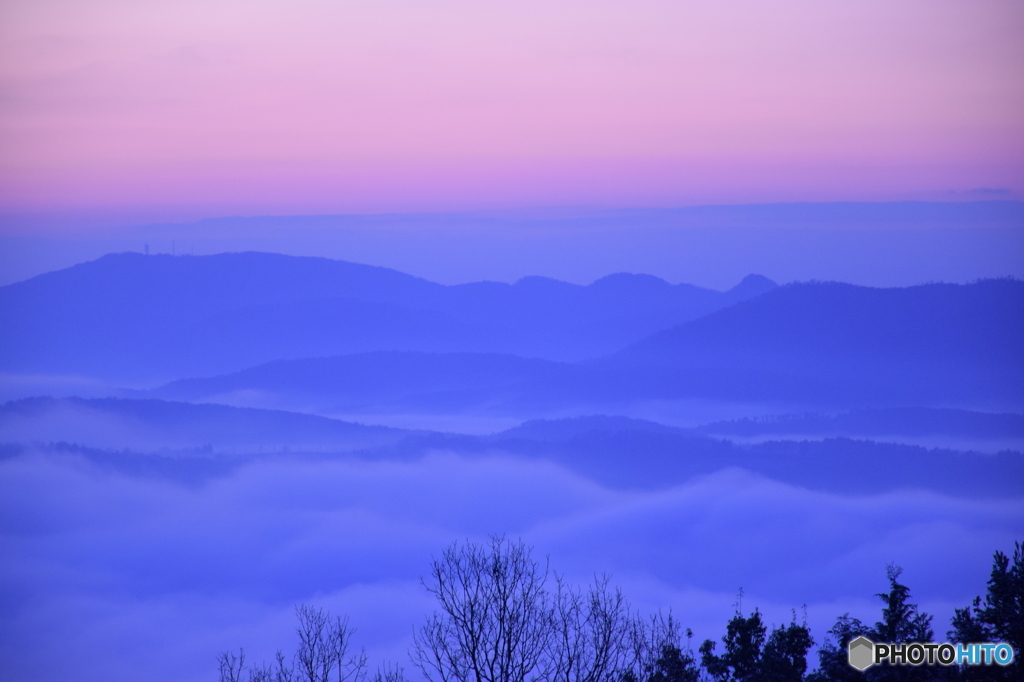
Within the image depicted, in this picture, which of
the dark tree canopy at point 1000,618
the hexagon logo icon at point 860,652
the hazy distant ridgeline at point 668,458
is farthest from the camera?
the hazy distant ridgeline at point 668,458

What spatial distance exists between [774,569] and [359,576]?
62.7 metres

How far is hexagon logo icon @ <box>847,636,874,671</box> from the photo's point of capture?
12.4 metres

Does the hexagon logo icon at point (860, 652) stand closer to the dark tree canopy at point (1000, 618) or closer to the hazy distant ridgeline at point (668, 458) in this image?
the dark tree canopy at point (1000, 618)

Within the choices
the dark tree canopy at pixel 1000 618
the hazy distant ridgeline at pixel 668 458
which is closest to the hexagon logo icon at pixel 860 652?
the dark tree canopy at pixel 1000 618

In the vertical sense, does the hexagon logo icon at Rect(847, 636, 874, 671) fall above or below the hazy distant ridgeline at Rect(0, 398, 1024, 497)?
below

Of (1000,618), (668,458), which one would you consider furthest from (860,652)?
(668,458)

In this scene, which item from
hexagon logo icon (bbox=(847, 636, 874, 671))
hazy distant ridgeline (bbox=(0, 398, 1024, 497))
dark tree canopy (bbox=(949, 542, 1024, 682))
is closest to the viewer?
dark tree canopy (bbox=(949, 542, 1024, 682))

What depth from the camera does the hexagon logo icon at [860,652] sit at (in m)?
12.4

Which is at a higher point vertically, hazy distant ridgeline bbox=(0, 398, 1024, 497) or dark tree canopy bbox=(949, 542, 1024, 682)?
hazy distant ridgeline bbox=(0, 398, 1024, 497)

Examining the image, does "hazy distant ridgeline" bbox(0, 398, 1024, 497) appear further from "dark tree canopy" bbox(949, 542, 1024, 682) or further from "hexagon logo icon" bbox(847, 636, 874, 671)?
"hexagon logo icon" bbox(847, 636, 874, 671)

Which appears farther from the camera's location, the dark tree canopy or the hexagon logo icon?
the hexagon logo icon

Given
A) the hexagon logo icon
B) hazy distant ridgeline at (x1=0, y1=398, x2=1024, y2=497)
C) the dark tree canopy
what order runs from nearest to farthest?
the dark tree canopy, the hexagon logo icon, hazy distant ridgeline at (x1=0, y1=398, x2=1024, y2=497)

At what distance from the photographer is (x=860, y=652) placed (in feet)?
40.8

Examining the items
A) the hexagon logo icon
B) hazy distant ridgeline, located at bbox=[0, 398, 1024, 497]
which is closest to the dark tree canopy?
the hexagon logo icon
